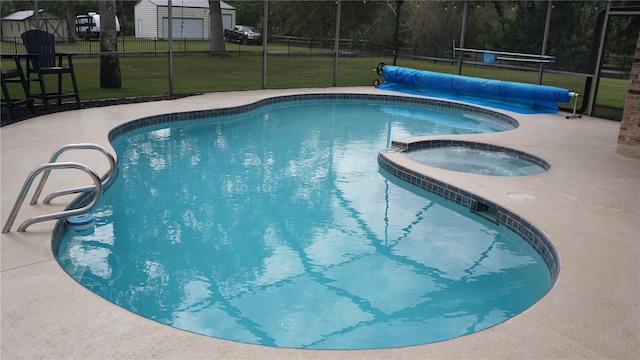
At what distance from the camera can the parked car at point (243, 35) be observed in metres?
17.6

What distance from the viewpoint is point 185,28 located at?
11.4 metres

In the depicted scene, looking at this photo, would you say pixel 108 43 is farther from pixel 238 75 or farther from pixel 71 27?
pixel 238 75

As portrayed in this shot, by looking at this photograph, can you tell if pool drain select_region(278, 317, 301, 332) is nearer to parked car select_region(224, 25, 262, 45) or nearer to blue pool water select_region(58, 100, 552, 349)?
blue pool water select_region(58, 100, 552, 349)

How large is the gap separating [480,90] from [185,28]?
6403mm

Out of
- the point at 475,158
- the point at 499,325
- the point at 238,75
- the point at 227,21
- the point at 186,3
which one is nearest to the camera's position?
the point at 499,325

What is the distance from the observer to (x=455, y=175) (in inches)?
213

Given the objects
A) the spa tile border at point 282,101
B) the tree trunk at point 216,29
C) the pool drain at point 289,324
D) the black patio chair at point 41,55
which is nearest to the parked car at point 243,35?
the tree trunk at point 216,29

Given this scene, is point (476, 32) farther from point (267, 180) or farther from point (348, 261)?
point (348, 261)

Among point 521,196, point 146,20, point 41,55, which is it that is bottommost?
point 521,196

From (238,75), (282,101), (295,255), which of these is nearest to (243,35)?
(238,75)

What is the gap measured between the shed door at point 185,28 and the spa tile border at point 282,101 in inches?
101

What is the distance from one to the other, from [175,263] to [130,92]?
24.2 ft

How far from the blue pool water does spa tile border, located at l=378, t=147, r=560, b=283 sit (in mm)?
79

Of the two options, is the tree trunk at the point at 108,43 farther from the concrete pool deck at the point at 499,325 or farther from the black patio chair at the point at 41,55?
the concrete pool deck at the point at 499,325
